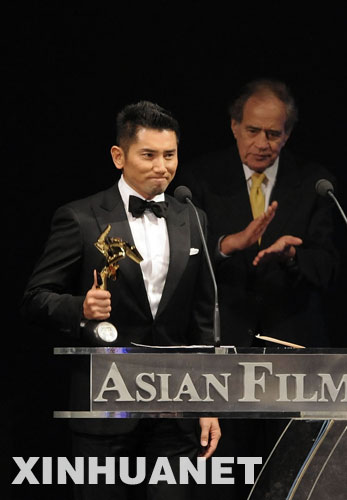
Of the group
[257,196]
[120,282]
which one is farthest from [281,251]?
[120,282]

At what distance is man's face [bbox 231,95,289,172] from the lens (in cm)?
474

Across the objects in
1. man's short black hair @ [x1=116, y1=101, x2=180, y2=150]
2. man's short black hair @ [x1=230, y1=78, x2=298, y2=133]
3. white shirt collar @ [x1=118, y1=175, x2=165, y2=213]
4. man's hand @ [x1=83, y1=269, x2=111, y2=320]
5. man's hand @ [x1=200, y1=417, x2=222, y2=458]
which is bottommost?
man's hand @ [x1=200, y1=417, x2=222, y2=458]

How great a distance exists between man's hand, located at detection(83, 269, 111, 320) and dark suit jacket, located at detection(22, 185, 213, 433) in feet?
0.71

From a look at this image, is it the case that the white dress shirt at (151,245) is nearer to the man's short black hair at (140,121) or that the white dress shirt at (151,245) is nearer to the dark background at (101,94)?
the man's short black hair at (140,121)

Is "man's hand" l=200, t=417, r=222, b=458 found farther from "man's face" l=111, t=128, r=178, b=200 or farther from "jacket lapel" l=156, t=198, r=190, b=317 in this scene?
"man's face" l=111, t=128, r=178, b=200

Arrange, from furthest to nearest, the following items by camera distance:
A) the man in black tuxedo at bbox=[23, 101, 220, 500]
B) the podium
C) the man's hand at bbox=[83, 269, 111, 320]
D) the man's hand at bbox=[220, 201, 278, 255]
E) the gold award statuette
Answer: the man's hand at bbox=[220, 201, 278, 255], the man in black tuxedo at bbox=[23, 101, 220, 500], the gold award statuette, the man's hand at bbox=[83, 269, 111, 320], the podium

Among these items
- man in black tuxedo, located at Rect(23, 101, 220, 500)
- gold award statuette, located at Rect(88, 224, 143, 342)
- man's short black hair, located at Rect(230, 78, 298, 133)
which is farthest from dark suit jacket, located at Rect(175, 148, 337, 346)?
gold award statuette, located at Rect(88, 224, 143, 342)

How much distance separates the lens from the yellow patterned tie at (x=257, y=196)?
15.5 feet

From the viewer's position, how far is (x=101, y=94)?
4.84m

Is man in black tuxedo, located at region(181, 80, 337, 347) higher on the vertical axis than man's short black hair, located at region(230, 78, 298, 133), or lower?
lower

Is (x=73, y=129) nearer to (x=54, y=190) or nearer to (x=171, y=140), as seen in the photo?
(x=54, y=190)

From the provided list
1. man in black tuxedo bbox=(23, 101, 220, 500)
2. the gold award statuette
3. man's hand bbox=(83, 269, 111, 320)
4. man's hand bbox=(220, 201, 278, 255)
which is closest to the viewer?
man's hand bbox=(83, 269, 111, 320)

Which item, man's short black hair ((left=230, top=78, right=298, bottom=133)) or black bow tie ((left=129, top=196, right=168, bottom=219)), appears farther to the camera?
man's short black hair ((left=230, top=78, right=298, bottom=133))

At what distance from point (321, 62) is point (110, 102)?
3.09 feet
